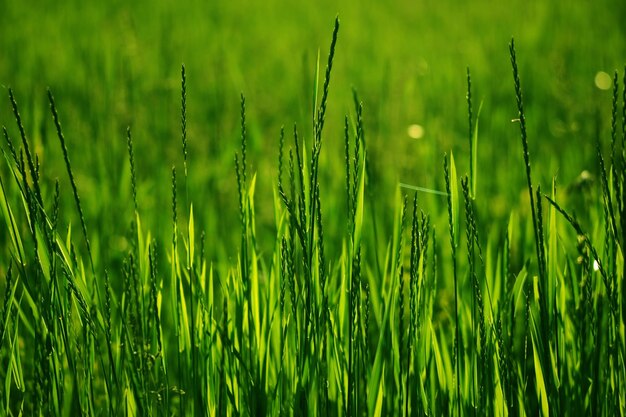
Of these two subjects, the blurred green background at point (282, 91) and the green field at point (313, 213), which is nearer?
the green field at point (313, 213)

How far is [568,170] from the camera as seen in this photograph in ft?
9.12

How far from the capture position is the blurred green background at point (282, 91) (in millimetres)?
2559

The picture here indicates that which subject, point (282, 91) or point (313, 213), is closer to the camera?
point (313, 213)

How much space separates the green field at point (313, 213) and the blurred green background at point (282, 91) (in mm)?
27

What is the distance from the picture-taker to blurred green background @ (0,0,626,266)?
256 centimetres

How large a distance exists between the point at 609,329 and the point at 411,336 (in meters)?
0.42

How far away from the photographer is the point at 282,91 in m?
4.40

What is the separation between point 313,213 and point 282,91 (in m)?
3.50

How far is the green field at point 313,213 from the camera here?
1124mm

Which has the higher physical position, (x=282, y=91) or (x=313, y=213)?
(x=282, y=91)

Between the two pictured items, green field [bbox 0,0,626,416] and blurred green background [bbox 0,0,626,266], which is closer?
green field [bbox 0,0,626,416]

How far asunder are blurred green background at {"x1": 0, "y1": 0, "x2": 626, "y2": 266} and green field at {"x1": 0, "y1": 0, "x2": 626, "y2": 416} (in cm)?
3

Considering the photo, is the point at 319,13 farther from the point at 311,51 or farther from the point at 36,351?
the point at 36,351

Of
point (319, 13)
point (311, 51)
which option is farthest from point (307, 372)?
point (319, 13)
